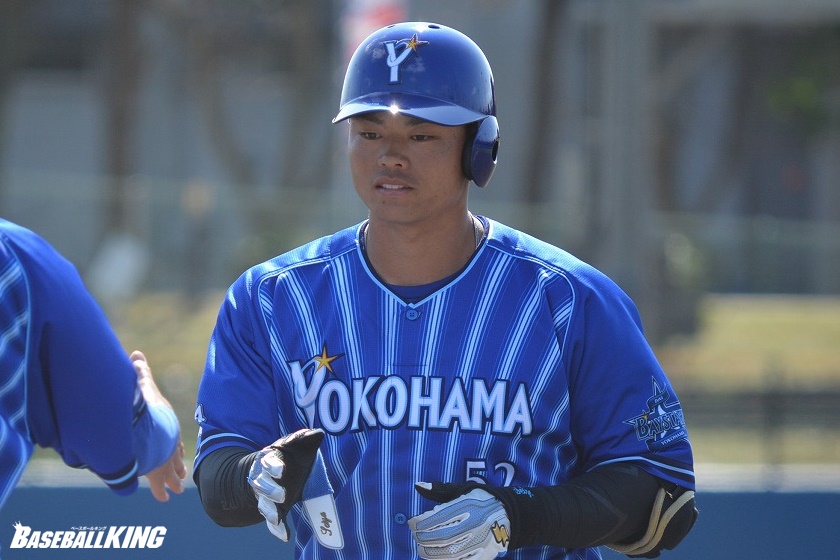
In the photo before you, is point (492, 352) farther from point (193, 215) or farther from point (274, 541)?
point (193, 215)

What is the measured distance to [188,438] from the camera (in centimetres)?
934

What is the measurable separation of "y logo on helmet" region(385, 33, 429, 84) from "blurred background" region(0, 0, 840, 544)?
2158 millimetres

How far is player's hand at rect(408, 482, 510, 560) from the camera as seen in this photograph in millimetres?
2723

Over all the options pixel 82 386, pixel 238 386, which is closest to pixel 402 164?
pixel 238 386

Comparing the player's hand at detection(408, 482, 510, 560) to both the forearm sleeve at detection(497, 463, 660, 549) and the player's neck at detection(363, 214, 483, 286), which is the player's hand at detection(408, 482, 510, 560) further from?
the player's neck at detection(363, 214, 483, 286)

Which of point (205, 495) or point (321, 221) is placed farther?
point (321, 221)

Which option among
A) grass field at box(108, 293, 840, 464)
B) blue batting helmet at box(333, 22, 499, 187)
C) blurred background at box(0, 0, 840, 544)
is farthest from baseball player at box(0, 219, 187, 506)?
grass field at box(108, 293, 840, 464)

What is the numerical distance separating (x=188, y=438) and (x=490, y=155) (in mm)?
6651

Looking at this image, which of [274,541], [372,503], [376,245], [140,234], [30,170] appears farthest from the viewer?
[30,170]

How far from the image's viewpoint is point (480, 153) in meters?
3.08

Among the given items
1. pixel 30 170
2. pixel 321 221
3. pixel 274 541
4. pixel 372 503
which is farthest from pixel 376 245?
pixel 30 170

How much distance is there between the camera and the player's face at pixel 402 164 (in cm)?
298

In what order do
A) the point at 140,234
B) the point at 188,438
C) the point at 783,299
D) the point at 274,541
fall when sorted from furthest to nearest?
the point at 783,299 → the point at 140,234 → the point at 188,438 → the point at 274,541

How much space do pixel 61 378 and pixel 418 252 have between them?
2.90ft
